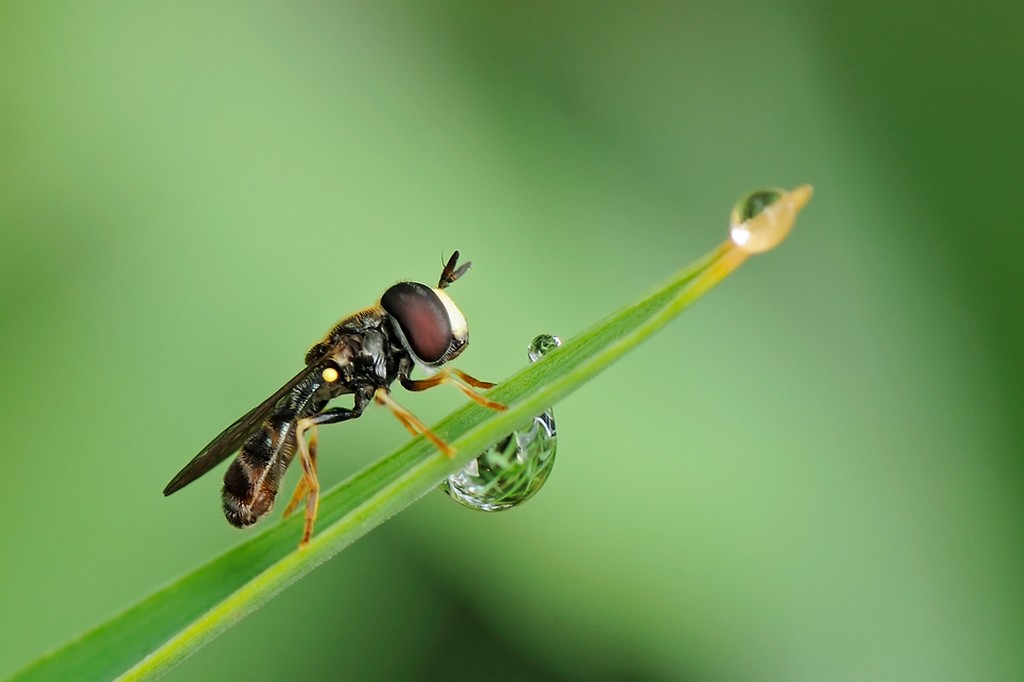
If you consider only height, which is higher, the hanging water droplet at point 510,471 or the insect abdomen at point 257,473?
the hanging water droplet at point 510,471

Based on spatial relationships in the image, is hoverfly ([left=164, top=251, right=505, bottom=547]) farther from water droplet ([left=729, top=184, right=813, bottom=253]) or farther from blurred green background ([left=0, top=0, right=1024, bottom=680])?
water droplet ([left=729, top=184, right=813, bottom=253])

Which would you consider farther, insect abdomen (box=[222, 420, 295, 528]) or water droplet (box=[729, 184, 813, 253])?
insect abdomen (box=[222, 420, 295, 528])

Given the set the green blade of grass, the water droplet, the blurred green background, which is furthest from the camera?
the blurred green background

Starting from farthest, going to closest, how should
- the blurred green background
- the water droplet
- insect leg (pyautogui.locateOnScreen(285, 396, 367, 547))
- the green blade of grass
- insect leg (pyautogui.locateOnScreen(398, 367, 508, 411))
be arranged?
the blurred green background
insect leg (pyautogui.locateOnScreen(285, 396, 367, 547))
insect leg (pyautogui.locateOnScreen(398, 367, 508, 411))
the water droplet
the green blade of grass

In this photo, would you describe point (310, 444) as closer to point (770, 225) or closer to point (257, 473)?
point (257, 473)

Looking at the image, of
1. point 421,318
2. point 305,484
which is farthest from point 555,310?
point 305,484

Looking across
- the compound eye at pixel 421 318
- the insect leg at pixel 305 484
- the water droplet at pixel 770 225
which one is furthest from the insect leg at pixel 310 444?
the water droplet at pixel 770 225

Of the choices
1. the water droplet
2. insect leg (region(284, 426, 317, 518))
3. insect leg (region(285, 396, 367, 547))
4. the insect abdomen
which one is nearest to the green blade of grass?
the water droplet

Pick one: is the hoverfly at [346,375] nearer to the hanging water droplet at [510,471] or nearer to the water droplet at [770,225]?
the hanging water droplet at [510,471]

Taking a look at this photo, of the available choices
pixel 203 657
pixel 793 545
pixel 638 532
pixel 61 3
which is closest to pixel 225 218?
pixel 61 3
